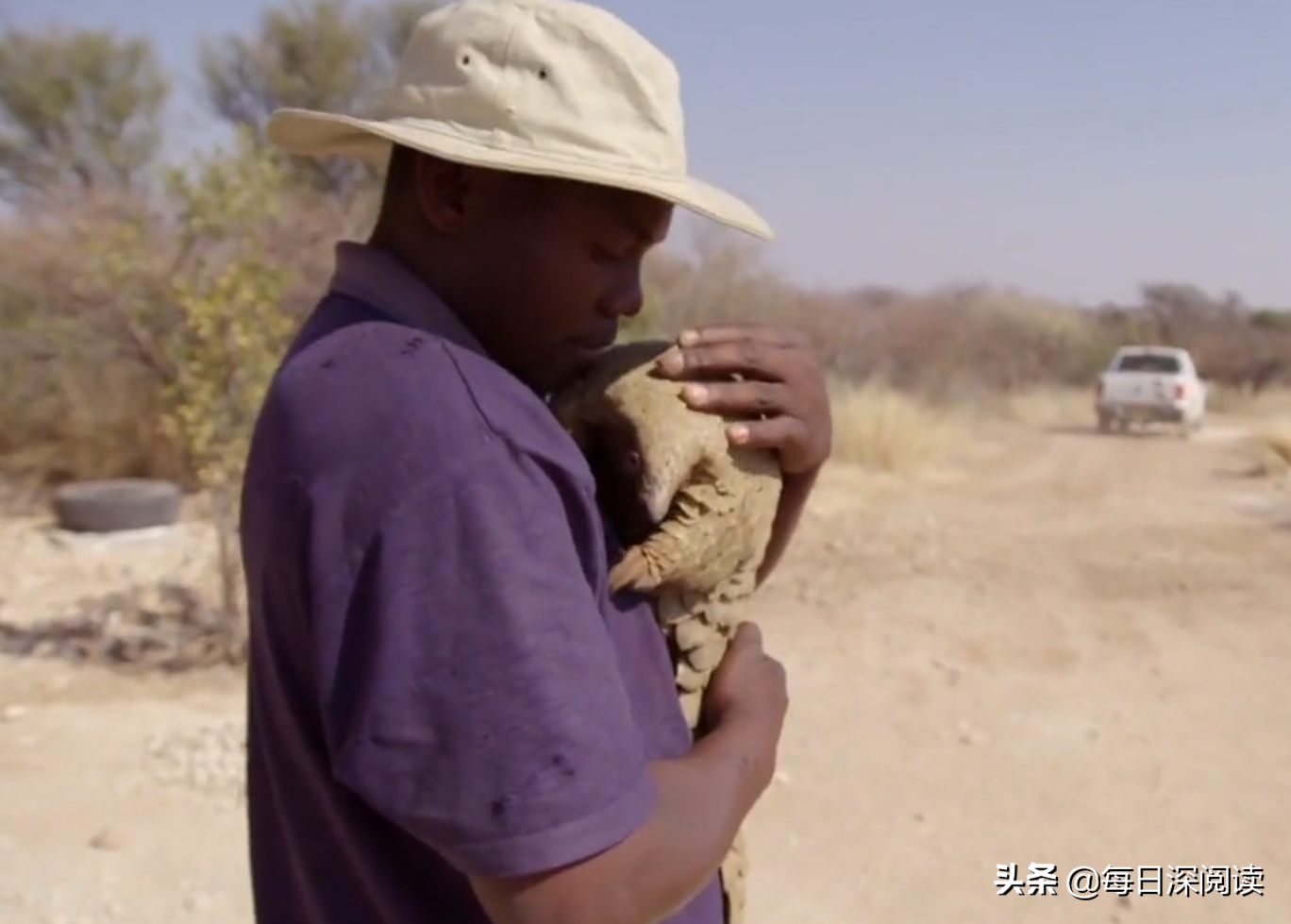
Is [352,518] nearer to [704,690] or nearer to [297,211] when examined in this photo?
[704,690]

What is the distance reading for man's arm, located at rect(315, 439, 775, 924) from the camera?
2.95 ft

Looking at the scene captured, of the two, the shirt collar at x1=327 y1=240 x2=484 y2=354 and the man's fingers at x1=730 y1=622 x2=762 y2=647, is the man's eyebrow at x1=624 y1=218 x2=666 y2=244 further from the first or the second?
the man's fingers at x1=730 y1=622 x2=762 y2=647

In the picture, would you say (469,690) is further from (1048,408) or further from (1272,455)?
(1048,408)

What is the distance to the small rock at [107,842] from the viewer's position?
411 cm

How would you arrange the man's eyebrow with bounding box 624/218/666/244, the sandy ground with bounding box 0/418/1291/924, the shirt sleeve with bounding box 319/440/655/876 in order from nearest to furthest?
1. the shirt sleeve with bounding box 319/440/655/876
2. the man's eyebrow with bounding box 624/218/666/244
3. the sandy ground with bounding box 0/418/1291/924

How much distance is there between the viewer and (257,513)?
1032mm

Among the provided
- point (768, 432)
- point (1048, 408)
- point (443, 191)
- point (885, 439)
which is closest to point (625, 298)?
point (443, 191)

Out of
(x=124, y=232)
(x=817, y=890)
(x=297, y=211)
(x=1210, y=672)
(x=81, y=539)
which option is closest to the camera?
(x=817, y=890)

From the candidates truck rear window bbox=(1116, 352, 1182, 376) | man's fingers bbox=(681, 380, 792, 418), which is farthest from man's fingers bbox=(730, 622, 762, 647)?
truck rear window bbox=(1116, 352, 1182, 376)

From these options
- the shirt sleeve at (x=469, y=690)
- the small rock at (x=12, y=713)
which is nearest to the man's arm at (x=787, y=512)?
the shirt sleeve at (x=469, y=690)

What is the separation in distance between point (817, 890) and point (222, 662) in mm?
3286

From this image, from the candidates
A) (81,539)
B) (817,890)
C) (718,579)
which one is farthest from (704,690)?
(81,539)

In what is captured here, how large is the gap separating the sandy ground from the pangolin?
8.83 feet

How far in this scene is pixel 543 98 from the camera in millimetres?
1073
